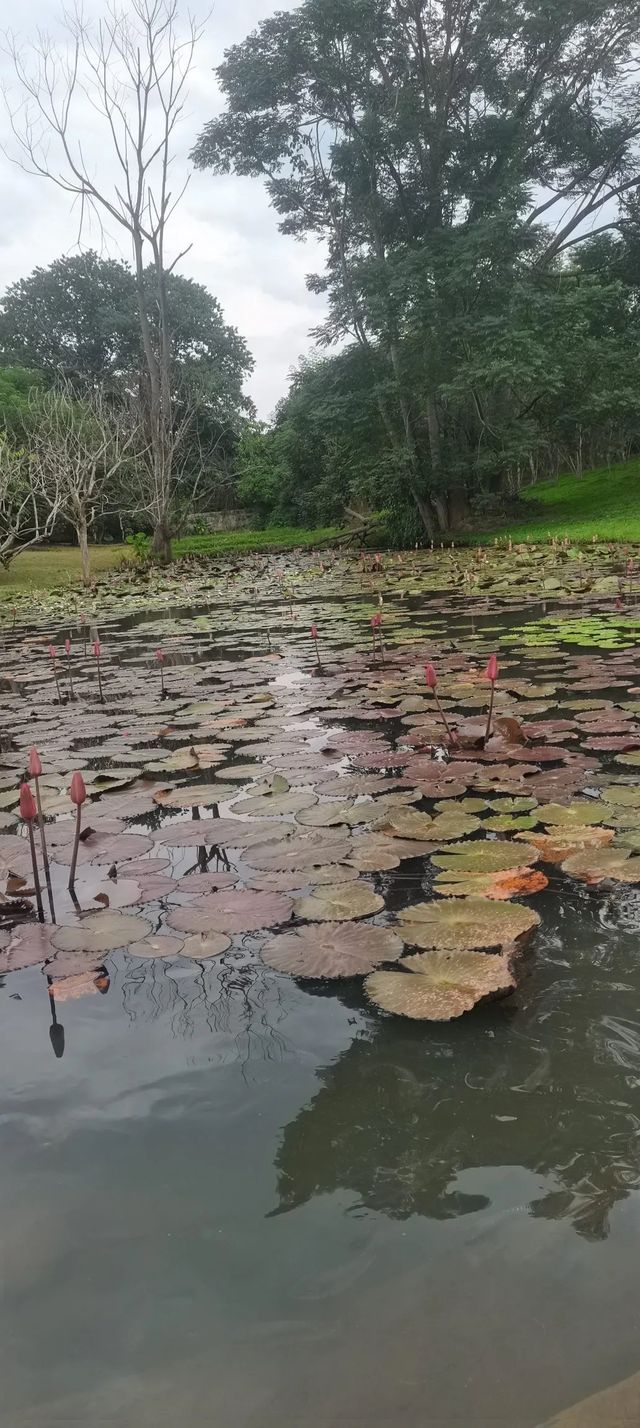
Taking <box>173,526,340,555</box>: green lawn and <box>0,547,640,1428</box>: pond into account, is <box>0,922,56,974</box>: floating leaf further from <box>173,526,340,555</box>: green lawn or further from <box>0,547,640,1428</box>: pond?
<box>173,526,340,555</box>: green lawn

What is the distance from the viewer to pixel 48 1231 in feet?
3.36

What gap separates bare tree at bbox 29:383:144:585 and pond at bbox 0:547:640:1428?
49.6 ft

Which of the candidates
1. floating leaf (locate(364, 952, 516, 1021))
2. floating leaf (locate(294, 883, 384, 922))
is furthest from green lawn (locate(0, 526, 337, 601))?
floating leaf (locate(364, 952, 516, 1021))

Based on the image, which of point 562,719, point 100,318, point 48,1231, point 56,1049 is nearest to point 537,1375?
point 48,1231

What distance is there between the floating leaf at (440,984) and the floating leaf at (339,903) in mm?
237

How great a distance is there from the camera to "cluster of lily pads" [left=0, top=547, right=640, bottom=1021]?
165 centimetres

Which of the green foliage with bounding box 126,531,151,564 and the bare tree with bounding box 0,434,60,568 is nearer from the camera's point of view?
the bare tree with bounding box 0,434,60,568

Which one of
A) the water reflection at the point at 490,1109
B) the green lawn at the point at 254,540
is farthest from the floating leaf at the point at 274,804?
the green lawn at the point at 254,540

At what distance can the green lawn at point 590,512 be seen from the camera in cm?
Result: 1560

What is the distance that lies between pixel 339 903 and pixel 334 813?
23.0 inches

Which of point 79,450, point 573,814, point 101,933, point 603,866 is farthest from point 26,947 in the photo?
point 79,450

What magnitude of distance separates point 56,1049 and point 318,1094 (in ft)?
1.60

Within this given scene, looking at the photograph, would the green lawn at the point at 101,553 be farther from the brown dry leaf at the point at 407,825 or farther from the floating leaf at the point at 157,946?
→ the floating leaf at the point at 157,946

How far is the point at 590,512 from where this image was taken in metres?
18.9
